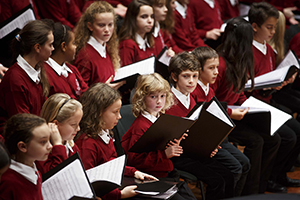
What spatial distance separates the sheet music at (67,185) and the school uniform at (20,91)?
69 centimetres

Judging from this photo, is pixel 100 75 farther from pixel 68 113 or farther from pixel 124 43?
pixel 68 113

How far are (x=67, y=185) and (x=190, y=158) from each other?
1.17 m

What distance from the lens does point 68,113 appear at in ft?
6.06

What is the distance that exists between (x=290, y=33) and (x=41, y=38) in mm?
3226

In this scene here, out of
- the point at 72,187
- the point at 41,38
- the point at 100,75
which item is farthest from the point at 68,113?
the point at 100,75

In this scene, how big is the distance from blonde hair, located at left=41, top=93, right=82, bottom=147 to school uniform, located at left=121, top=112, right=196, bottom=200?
47cm

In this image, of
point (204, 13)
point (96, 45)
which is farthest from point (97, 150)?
point (204, 13)

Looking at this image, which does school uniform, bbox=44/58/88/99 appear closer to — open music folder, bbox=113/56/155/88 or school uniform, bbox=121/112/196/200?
open music folder, bbox=113/56/155/88

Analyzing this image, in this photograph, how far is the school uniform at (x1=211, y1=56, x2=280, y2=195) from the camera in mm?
2994

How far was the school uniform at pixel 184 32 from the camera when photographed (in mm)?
4203

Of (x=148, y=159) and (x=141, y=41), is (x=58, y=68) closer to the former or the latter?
(x=148, y=159)

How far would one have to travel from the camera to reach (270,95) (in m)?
3.56

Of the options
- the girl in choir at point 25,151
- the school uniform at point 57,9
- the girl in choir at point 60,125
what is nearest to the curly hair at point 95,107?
the girl in choir at point 60,125

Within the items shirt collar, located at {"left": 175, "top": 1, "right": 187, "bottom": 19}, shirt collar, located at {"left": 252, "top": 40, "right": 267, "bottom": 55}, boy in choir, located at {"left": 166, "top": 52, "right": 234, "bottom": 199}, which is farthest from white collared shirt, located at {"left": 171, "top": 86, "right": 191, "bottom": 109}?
shirt collar, located at {"left": 175, "top": 1, "right": 187, "bottom": 19}
